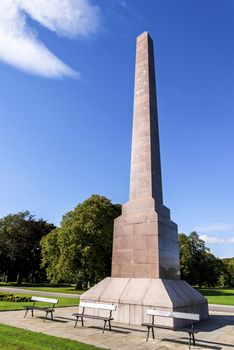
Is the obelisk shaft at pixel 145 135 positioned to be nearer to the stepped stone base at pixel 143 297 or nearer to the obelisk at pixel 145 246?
the obelisk at pixel 145 246

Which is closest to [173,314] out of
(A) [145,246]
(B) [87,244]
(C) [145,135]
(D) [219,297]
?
(A) [145,246]

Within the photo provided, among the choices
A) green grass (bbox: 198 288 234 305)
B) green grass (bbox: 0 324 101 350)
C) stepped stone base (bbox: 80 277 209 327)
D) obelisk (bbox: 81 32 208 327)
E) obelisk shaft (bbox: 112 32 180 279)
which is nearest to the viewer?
green grass (bbox: 0 324 101 350)

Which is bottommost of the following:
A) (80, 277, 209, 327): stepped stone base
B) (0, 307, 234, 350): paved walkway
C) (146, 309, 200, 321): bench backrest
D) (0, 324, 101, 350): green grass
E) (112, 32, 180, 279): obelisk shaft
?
(0, 324, 101, 350): green grass

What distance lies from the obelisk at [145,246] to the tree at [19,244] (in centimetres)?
4464

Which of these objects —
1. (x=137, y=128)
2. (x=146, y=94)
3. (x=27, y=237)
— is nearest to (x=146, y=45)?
(x=146, y=94)

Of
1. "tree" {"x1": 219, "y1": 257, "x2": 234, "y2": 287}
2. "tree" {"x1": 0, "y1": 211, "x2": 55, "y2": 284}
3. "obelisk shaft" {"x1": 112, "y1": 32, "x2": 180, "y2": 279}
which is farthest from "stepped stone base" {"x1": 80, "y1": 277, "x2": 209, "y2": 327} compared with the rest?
"tree" {"x1": 219, "y1": 257, "x2": 234, "y2": 287}

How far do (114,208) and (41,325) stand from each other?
96.5 ft

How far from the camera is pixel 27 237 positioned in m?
56.7

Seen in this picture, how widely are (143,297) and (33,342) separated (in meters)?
5.01

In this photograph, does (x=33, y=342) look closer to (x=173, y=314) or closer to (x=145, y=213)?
(x=173, y=314)

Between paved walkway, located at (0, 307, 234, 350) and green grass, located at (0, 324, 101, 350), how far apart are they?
1.84 ft

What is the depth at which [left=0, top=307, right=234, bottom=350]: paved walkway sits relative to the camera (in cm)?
869

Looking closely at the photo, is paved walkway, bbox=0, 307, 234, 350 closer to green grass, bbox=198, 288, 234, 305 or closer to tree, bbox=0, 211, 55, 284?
green grass, bbox=198, 288, 234, 305

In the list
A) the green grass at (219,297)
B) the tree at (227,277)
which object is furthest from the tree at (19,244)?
the tree at (227,277)
